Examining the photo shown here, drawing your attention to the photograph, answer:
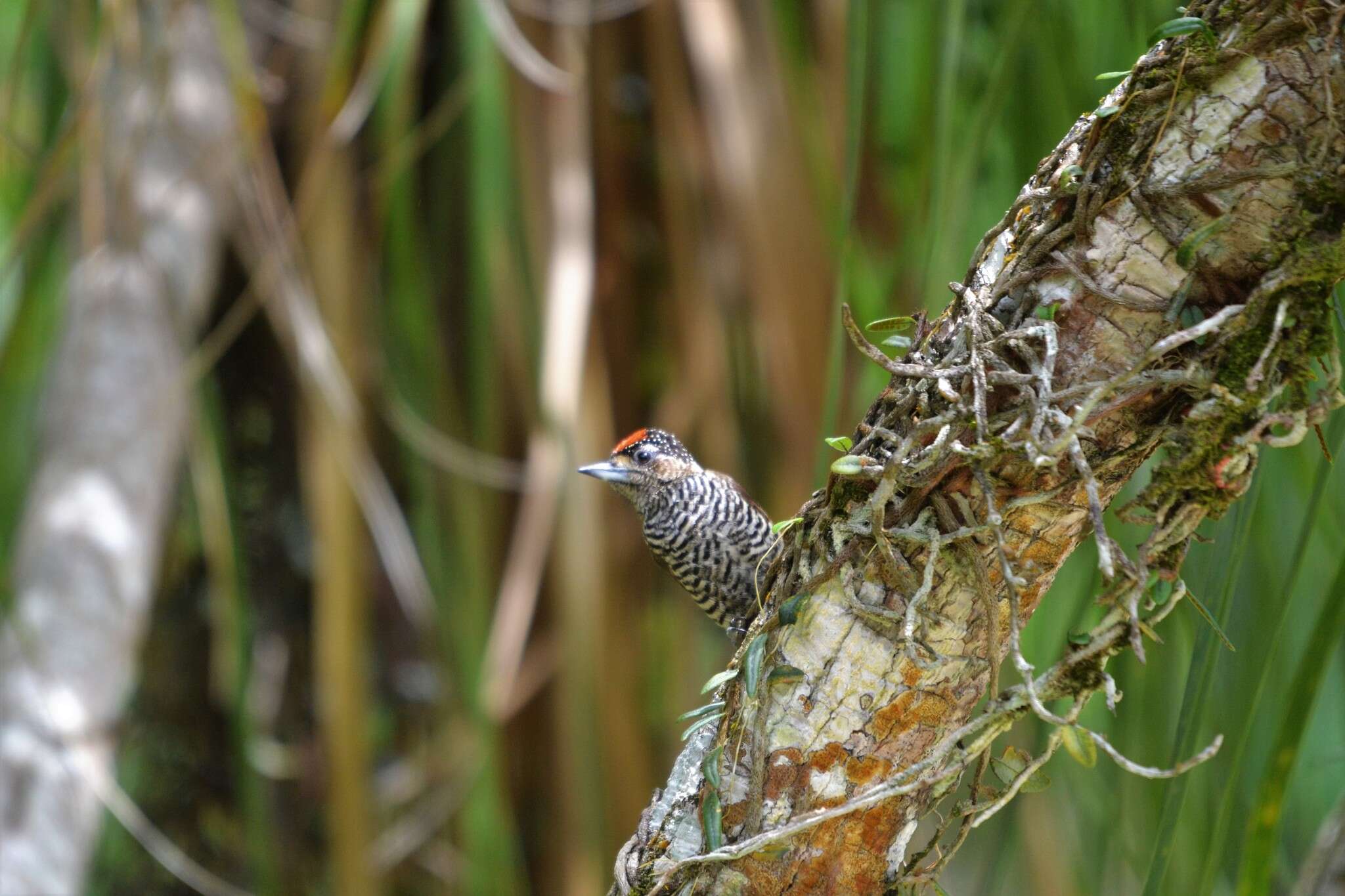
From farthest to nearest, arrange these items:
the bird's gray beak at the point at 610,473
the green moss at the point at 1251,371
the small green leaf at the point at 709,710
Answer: the bird's gray beak at the point at 610,473 → the small green leaf at the point at 709,710 → the green moss at the point at 1251,371

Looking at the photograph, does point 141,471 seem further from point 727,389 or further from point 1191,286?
point 1191,286

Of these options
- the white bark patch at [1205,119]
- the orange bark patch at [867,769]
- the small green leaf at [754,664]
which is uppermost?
the white bark patch at [1205,119]

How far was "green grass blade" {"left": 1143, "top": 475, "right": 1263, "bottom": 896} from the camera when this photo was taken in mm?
697

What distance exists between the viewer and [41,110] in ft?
6.61

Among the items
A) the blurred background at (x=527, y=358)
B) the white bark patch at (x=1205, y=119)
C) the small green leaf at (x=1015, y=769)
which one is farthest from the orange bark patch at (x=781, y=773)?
the blurred background at (x=527, y=358)

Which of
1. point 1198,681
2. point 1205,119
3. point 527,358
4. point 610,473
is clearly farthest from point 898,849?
point 527,358

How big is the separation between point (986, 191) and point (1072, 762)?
71cm

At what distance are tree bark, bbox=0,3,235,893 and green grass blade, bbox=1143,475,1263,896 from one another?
1.22 m

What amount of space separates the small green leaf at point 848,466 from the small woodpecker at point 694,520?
757 mm

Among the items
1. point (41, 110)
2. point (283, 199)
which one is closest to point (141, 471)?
point (283, 199)

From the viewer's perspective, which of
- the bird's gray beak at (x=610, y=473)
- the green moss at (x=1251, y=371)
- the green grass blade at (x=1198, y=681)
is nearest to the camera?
the green moss at (x=1251, y=371)

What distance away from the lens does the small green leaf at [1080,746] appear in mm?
764

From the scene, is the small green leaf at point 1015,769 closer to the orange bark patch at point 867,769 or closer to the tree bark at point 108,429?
the orange bark patch at point 867,769

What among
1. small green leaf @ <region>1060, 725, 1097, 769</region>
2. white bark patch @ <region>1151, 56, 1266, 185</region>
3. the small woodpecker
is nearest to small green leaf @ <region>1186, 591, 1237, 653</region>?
small green leaf @ <region>1060, 725, 1097, 769</region>
